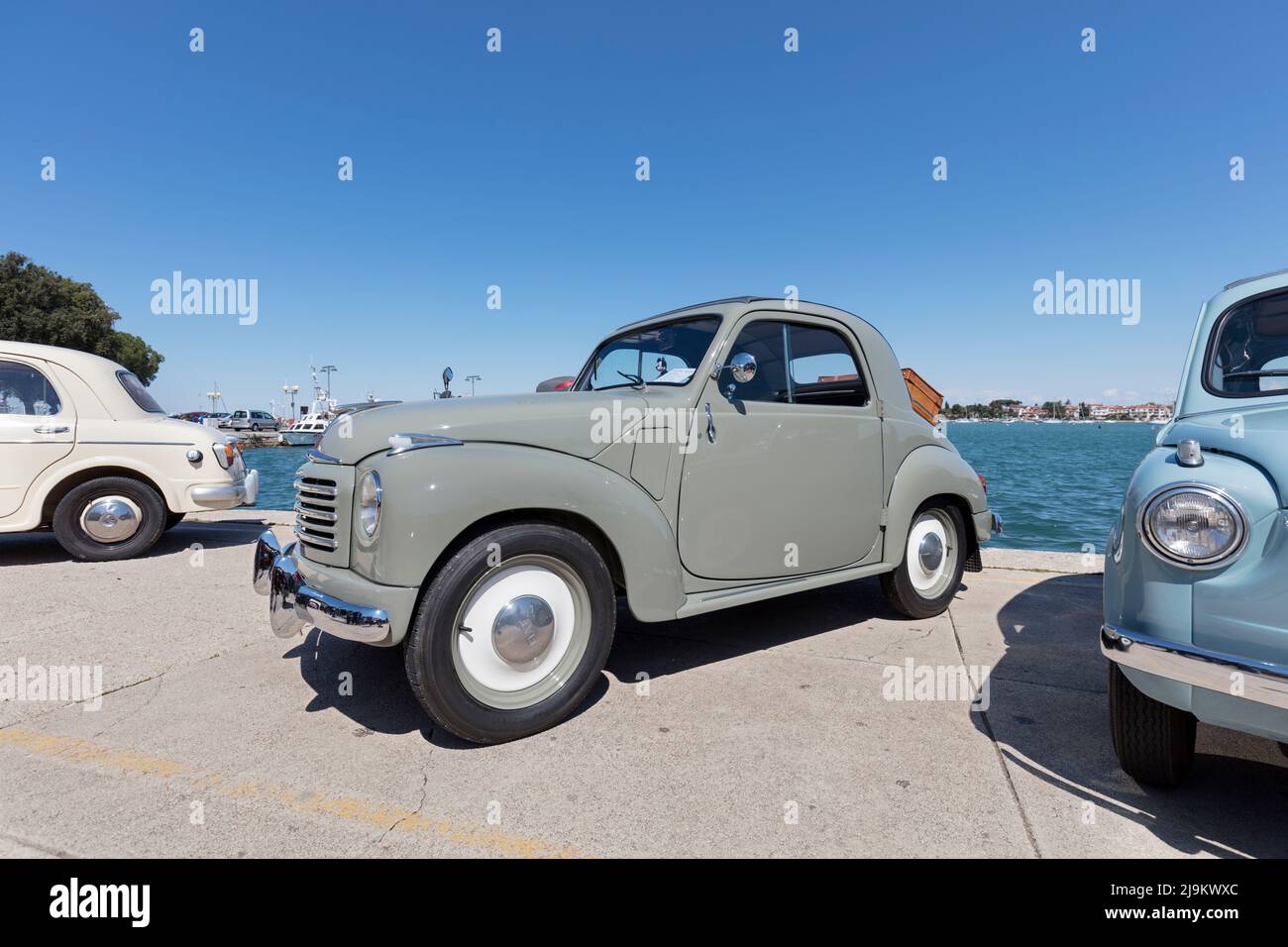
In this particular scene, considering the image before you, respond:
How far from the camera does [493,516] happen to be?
2619 mm

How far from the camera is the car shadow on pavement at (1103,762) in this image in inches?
79.3

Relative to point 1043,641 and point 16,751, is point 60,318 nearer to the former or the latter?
point 16,751

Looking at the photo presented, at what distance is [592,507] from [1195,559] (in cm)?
204

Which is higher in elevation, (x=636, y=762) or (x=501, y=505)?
(x=501, y=505)

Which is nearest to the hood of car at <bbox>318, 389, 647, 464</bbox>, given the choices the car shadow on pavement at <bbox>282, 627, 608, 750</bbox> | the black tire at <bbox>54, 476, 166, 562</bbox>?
the car shadow on pavement at <bbox>282, 627, 608, 750</bbox>

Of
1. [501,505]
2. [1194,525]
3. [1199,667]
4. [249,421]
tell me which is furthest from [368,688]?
[249,421]

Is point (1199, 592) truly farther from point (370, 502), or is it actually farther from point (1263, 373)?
point (370, 502)

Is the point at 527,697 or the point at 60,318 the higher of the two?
the point at 60,318

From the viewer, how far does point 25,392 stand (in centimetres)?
571

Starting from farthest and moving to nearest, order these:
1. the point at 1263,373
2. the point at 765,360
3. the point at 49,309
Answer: the point at 49,309, the point at 765,360, the point at 1263,373

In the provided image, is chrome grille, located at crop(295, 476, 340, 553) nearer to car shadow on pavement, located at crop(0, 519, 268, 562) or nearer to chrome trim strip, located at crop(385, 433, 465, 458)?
chrome trim strip, located at crop(385, 433, 465, 458)

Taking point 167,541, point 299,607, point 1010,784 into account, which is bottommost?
point 1010,784
